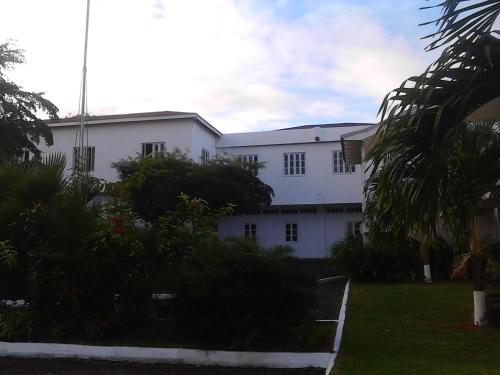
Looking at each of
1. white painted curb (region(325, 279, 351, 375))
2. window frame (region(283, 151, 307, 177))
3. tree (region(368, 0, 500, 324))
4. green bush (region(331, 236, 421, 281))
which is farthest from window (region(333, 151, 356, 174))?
tree (region(368, 0, 500, 324))

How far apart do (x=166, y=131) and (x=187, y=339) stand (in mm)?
22663

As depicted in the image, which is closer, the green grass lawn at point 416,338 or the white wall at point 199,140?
the green grass lawn at point 416,338

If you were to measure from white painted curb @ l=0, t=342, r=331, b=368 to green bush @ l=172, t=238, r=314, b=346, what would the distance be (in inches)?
9.6

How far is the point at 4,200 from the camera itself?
9.53 meters

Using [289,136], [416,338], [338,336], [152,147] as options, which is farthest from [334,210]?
[338,336]

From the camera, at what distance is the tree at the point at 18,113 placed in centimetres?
2453

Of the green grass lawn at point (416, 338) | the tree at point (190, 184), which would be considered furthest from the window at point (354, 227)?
the green grass lawn at point (416, 338)

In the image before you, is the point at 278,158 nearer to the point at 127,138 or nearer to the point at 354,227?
the point at 354,227

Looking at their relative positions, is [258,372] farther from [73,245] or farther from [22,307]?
[22,307]

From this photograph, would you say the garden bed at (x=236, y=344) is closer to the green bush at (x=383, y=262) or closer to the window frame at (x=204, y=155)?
the green bush at (x=383, y=262)

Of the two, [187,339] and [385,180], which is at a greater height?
[385,180]

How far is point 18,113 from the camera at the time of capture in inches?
982

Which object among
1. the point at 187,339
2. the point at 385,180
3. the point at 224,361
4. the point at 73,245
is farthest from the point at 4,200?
the point at 385,180

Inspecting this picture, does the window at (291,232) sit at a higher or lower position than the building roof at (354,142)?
lower
